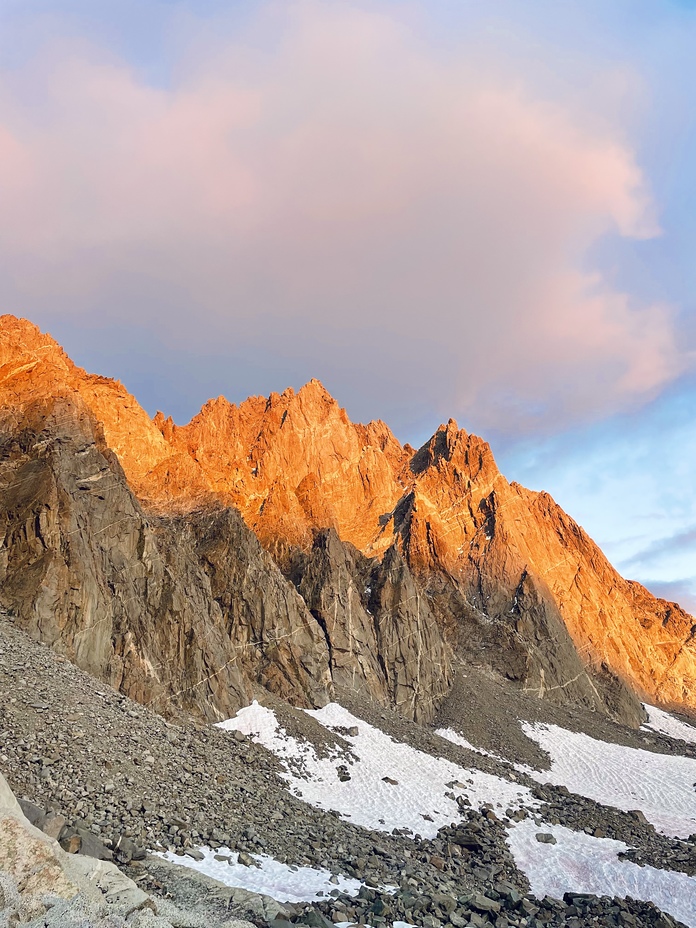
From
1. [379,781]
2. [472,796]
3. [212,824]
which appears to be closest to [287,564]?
[379,781]

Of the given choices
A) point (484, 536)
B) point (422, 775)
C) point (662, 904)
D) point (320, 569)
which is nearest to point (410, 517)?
point (484, 536)

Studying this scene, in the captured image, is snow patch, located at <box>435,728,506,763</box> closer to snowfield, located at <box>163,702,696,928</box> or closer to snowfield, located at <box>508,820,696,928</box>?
snowfield, located at <box>163,702,696,928</box>

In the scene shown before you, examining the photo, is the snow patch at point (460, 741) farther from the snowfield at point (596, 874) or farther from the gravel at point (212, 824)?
the snowfield at point (596, 874)

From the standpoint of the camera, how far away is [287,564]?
69375 millimetres

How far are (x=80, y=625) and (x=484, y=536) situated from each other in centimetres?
7991

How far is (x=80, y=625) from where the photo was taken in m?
33.1

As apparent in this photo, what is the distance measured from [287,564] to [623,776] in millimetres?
40850

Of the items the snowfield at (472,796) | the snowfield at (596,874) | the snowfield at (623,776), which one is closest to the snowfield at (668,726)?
the snowfield at (623,776)

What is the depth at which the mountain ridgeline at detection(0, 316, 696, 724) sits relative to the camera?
36938 millimetres

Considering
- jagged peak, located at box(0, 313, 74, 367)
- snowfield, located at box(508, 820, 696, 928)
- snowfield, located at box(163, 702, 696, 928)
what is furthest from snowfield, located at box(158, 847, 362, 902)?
jagged peak, located at box(0, 313, 74, 367)

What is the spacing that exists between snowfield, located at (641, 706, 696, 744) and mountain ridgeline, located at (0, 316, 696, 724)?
198 inches


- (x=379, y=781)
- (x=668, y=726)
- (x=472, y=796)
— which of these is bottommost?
(x=472, y=796)

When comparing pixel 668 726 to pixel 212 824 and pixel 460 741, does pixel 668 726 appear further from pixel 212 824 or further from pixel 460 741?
pixel 212 824

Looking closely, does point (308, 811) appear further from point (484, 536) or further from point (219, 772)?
point (484, 536)
